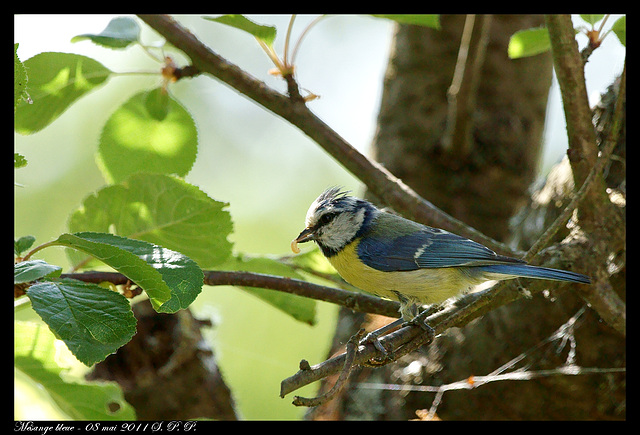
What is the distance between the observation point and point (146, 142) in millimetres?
2076

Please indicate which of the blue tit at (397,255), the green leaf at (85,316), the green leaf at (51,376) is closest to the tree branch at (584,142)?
the blue tit at (397,255)

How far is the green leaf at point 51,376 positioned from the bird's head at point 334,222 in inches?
39.7

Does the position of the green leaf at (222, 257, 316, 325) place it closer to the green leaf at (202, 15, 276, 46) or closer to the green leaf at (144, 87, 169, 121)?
the green leaf at (144, 87, 169, 121)

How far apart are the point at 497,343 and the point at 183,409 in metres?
1.45

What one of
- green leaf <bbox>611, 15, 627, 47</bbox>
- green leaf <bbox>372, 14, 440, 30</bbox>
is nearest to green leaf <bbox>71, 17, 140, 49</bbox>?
green leaf <bbox>372, 14, 440, 30</bbox>

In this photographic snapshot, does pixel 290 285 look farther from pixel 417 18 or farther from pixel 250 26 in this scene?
pixel 417 18

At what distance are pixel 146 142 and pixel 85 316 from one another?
1030 millimetres

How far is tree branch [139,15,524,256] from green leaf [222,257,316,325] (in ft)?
1.51

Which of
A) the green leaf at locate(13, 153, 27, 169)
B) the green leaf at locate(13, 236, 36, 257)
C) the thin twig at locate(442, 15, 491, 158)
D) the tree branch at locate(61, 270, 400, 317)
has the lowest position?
the tree branch at locate(61, 270, 400, 317)

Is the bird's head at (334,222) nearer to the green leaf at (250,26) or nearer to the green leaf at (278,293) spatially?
the green leaf at (278,293)

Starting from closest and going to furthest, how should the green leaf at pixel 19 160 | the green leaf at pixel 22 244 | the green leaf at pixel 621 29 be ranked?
the green leaf at pixel 19 160
the green leaf at pixel 22 244
the green leaf at pixel 621 29

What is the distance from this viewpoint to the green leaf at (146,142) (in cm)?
205

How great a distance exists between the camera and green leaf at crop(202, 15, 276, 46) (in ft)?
5.71
